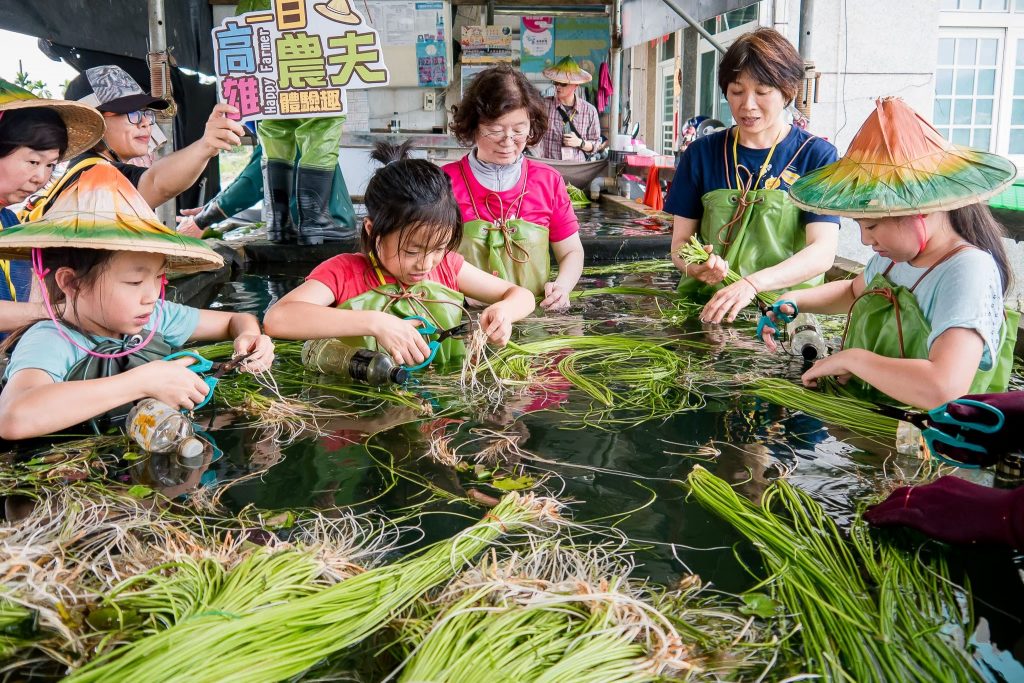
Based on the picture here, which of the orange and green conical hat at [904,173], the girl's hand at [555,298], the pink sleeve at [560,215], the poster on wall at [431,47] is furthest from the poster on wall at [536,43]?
the orange and green conical hat at [904,173]

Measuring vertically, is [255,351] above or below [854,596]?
above

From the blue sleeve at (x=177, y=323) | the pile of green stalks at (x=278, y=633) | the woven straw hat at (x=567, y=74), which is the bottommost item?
the pile of green stalks at (x=278, y=633)

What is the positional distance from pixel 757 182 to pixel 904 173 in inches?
63.7

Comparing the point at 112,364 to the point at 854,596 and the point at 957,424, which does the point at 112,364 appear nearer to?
the point at 854,596

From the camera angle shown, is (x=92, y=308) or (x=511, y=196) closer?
(x=92, y=308)

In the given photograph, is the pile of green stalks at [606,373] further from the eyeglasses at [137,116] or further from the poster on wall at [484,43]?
the poster on wall at [484,43]

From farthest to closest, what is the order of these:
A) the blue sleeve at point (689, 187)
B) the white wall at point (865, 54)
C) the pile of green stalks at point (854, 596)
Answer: the white wall at point (865, 54)
the blue sleeve at point (689, 187)
the pile of green stalks at point (854, 596)

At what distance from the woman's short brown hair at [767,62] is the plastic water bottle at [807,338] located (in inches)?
44.8

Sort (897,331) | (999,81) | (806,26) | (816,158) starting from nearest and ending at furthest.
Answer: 1. (897,331)
2. (816,158)
3. (806,26)
4. (999,81)

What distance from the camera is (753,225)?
4.08 m

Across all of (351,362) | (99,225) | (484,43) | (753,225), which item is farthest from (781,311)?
(484,43)

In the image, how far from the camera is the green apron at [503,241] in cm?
436

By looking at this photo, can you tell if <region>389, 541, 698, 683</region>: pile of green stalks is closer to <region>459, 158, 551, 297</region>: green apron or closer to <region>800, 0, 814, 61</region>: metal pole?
<region>459, 158, 551, 297</region>: green apron

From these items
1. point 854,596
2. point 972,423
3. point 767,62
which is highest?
point 767,62
